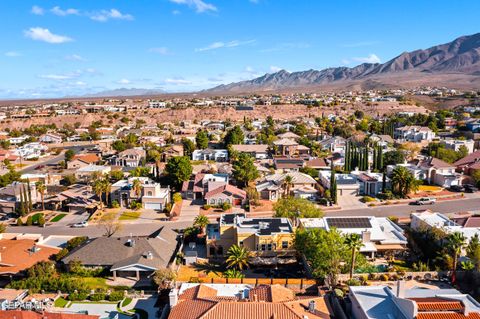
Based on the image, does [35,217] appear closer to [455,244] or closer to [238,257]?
[238,257]

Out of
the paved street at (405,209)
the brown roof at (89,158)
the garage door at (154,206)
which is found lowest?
the paved street at (405,209)

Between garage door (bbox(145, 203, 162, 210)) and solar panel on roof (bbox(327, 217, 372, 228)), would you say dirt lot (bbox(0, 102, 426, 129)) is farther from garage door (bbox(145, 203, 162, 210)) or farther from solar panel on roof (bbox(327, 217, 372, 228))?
solar panel on roof (bbox(327, 217, 372, 228))

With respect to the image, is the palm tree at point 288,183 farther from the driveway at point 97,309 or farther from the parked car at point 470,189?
the driveway at point 97,309

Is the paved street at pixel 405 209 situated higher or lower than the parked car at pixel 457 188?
lower

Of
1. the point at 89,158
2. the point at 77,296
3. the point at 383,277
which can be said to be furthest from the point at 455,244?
the point at 89,158

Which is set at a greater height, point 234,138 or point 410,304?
point 234,138

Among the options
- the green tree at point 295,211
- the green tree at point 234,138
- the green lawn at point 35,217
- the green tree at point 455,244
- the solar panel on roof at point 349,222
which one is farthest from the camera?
the green tree at point 234,138

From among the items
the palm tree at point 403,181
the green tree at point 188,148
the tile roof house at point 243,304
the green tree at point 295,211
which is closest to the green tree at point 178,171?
the green tree at point 295,211

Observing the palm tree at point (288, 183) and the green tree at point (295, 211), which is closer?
the green tree at point (295, 211)

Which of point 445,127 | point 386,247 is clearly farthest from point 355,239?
point 445,127
